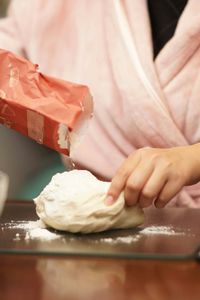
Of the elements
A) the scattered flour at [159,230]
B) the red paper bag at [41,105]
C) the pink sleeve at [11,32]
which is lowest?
the scattered flour at [159,230]

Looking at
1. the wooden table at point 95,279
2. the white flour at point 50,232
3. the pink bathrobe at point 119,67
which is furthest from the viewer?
the pink bathrobe at point 119,67

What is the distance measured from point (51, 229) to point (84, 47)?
1.67ft

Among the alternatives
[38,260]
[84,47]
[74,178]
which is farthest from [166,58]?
[38,260]

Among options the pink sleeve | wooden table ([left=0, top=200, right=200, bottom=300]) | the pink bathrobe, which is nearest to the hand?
wooden table ([left=0, top=200, right=200, bottom=300])

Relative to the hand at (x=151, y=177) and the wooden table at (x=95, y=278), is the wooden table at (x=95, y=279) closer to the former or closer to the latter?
the wooden table at (x=95, y=278)

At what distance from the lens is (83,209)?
67 cm

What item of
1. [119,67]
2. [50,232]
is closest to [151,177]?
[50,232]

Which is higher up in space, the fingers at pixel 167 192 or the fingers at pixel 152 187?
the fingers at pixel 152 187

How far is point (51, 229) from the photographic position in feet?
2.23

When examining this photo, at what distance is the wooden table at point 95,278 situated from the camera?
0.47 meters

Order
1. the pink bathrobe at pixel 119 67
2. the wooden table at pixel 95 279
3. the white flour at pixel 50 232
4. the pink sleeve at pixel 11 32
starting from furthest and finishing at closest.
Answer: the pink sleeve at pixel 11 32, the pink bathrobe at pixel 119 67, the white flour at pixel 50 232, the wooden table at pixel 95 279

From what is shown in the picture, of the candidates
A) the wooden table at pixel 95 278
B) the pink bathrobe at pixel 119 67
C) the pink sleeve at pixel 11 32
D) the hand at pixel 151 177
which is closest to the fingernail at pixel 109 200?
the hand at pixel 151 177

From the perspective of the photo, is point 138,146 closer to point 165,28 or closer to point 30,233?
point 165,28

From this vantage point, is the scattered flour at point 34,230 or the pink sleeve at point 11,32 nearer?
the scattered flour at point 34,230
